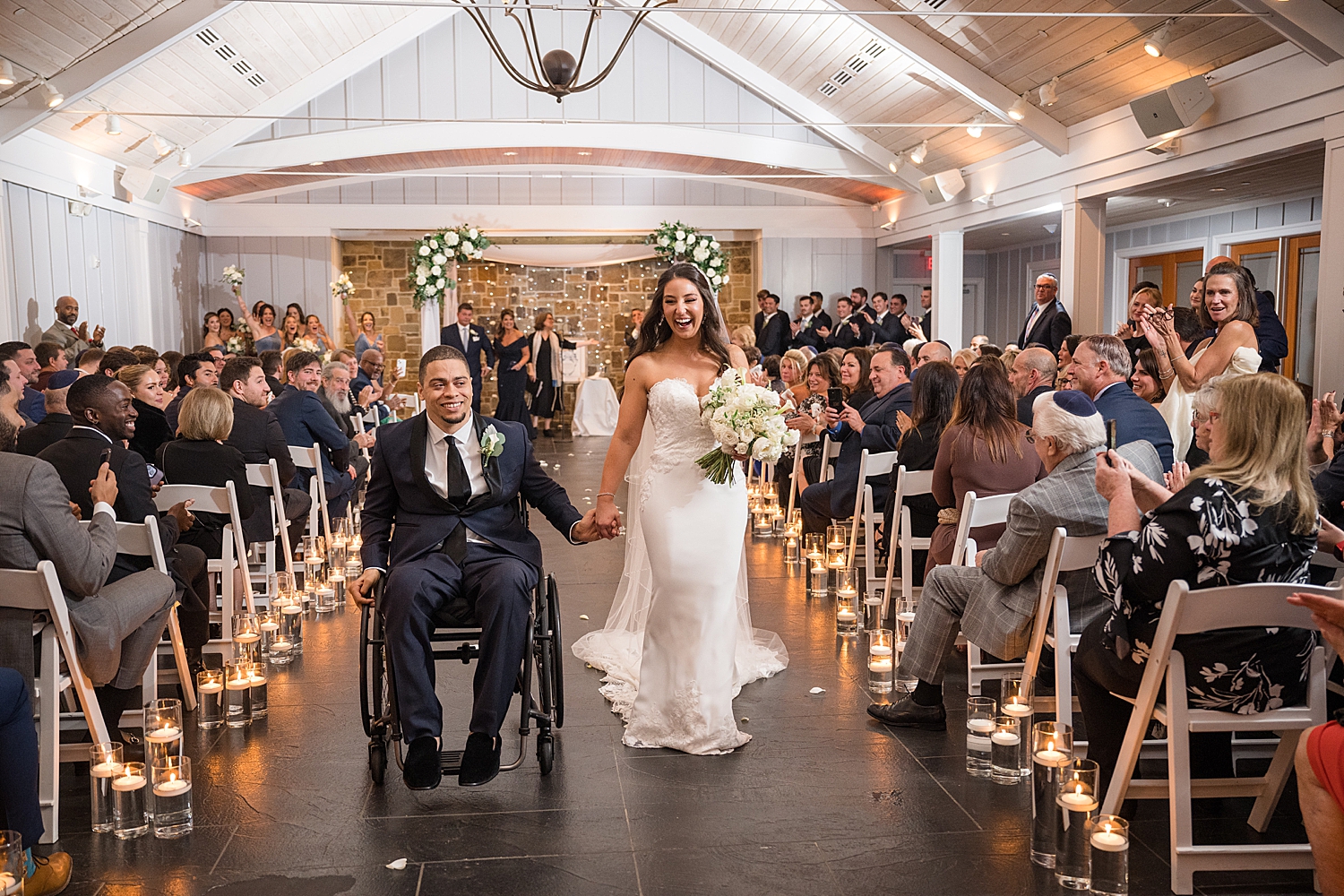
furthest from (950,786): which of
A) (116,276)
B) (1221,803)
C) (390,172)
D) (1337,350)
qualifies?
(390,172)

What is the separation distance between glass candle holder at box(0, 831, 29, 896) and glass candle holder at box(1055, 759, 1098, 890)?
238cm

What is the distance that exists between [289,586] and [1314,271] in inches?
419

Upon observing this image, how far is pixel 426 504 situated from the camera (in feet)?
11.7

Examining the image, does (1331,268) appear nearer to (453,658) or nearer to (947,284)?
(453,658)

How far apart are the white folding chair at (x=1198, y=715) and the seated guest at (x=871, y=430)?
3045 mm

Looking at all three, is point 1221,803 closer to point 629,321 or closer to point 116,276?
point 116,276

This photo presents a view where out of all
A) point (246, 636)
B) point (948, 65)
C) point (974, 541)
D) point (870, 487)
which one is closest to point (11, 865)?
point (246, 636)

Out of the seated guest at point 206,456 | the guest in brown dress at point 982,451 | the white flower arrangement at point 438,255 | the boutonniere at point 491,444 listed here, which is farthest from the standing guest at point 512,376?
the boutonniere at point 491,444

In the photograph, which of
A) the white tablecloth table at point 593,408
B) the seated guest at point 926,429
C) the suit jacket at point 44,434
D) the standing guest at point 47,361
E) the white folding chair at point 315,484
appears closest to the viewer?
the suit jacket at point 44,434

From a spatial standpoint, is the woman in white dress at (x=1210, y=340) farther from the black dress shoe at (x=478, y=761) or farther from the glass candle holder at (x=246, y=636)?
the glass candle holder at (x=246, y=636)

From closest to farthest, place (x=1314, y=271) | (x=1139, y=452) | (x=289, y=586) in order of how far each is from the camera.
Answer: (x=1139, y=452)
(x=289, y=586)
(x=1314, y=271)

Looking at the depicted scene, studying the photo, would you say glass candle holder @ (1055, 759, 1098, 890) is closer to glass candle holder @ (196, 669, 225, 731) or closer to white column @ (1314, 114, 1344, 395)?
glass candle holder @ (196, 669, 225, 731)

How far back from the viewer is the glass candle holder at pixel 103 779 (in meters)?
3.04

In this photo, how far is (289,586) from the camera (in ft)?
16.6
